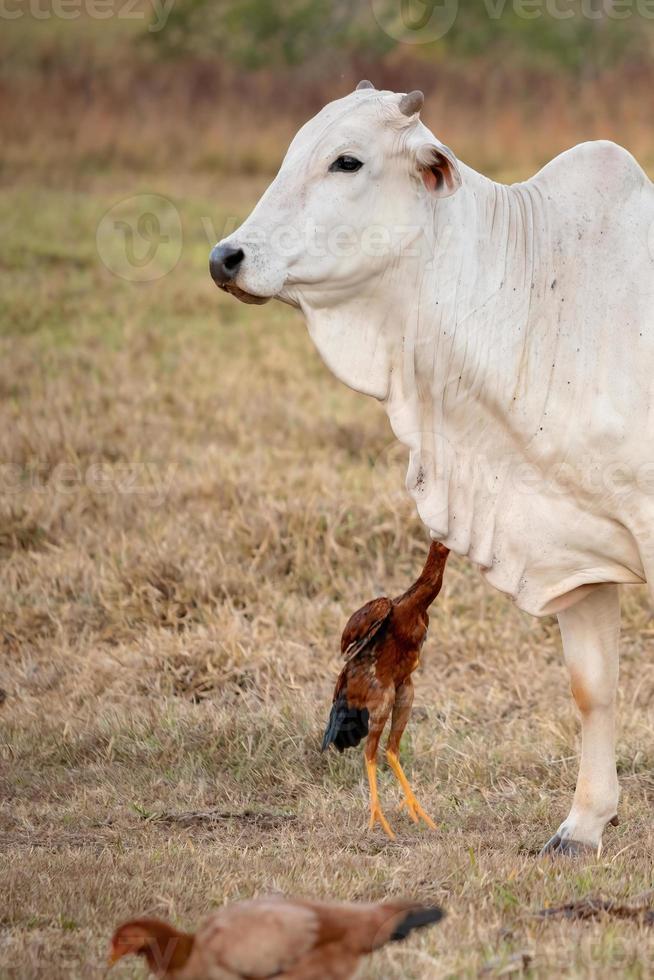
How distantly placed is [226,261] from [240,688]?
2117 mm

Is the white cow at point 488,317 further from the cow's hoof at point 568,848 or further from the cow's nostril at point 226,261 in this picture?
the cow's hoof at point 568,848

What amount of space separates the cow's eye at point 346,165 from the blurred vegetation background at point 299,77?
9645 mm

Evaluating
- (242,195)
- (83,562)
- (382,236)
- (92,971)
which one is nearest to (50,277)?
(242,195)

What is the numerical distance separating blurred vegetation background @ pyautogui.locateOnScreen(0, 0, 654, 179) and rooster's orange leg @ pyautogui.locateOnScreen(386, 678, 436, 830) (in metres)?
9.29

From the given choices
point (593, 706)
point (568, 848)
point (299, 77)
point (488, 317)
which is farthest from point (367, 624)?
point (299, 77)

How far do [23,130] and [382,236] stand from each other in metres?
11.4

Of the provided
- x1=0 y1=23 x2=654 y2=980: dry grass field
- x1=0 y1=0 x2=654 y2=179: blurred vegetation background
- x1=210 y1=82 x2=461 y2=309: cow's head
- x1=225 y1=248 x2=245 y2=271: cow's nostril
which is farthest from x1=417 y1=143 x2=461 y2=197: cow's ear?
x1=0 y1=0 x2=654 y2=179: blurred vegetation background

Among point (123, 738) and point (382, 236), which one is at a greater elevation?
point (382, 236)

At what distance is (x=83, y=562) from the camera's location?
5836 millimetres

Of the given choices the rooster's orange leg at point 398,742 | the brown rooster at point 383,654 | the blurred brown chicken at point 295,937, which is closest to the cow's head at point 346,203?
the brown rooster at point 383,654

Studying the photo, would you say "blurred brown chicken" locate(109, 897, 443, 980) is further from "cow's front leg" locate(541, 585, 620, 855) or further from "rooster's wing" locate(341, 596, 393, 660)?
"rooster's wing" locate(341, 596, 393, 660)

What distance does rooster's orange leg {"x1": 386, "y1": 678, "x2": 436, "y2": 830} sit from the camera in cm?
397

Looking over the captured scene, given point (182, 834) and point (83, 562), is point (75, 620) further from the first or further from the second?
point (182, 834)

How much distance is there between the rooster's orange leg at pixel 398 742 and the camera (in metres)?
3.97
